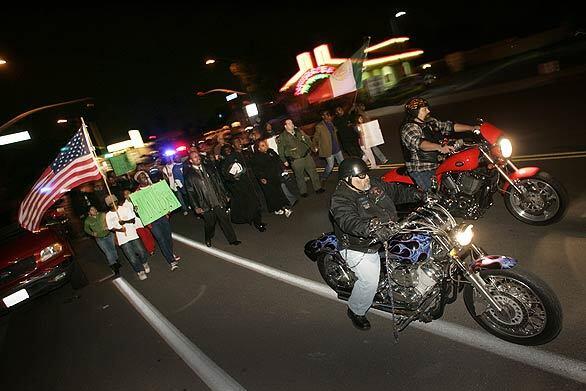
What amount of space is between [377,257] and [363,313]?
737 mm

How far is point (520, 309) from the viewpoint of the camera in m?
3.42

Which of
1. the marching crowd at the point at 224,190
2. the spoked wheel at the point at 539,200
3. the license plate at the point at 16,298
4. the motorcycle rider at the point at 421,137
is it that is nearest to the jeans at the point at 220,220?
the marching crowd at the point at 224,190

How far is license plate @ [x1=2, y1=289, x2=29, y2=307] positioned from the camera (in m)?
7.01

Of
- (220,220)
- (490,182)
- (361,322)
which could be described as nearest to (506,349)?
(361,322)

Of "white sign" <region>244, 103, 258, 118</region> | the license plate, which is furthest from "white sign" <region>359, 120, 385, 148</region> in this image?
"white sign" <region>244, 103, 258, 118</region>

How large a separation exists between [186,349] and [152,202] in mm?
3517

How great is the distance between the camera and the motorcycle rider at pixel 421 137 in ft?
19.4

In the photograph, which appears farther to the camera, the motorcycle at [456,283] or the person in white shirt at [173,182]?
the person in white shirt at [173,182]

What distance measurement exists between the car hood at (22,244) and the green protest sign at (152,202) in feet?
6.47

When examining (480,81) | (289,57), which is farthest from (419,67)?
(480,81)

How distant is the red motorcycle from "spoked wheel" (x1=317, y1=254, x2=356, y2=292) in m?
1.67

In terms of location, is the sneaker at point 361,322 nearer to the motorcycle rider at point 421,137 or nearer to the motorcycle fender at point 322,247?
the motorcycle fender at point 322,247

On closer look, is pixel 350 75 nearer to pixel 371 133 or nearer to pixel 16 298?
pixel 371 133

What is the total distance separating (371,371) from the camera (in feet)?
12.2
